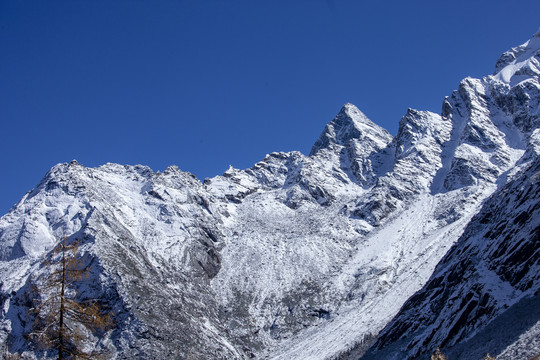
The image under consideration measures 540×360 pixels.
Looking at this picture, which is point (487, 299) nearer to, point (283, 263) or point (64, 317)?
point (64, 317)

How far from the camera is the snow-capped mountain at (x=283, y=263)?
78.9 meters

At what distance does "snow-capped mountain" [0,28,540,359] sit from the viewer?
78875 mm

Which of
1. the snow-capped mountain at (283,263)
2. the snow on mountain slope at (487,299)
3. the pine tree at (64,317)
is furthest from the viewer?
the snow-capped mountain at (283,263)

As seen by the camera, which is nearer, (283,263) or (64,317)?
(64,317)

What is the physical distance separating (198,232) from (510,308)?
108 metres

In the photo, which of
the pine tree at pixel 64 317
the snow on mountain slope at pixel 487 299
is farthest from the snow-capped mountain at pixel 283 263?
the pine tree at pixel 64 317

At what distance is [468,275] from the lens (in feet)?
269

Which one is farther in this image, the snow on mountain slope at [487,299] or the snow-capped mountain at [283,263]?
the snow-capped mountain at [283,263]

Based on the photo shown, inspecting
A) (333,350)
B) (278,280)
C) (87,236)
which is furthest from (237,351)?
(87,236)

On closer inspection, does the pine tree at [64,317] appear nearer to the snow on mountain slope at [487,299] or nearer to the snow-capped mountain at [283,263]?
the snow on mountain slope at [487,299]

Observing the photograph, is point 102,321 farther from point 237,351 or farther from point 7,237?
point 7,237

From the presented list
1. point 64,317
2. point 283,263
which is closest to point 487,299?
point 64,317

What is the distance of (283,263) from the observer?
491 feet

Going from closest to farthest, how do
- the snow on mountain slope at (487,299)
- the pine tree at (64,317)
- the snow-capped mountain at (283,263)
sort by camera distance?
the pine tree at (64,317), the snow on mountain slope at (487,299), the snow-capped mountain at (283,263)
